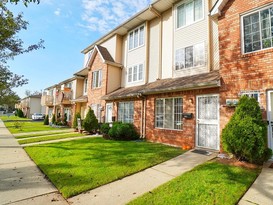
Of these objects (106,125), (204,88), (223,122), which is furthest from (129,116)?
(223,122)

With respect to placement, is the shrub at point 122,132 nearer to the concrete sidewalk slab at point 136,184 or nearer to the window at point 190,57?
the window at point 190,57

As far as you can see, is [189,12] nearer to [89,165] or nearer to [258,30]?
[258,30]

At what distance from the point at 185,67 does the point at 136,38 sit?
253 inches

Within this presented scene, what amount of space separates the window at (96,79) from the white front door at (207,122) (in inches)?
443

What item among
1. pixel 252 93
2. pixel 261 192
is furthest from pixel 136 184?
pixel 252 93

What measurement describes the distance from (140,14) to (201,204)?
13874 mm

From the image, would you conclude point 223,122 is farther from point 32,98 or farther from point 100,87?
point 32,98

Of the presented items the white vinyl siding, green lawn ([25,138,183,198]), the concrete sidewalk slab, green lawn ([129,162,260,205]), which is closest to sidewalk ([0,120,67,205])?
green lawn ([25,138,183,198])

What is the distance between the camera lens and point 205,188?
464cm

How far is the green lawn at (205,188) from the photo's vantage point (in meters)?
4.13

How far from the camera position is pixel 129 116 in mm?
14516

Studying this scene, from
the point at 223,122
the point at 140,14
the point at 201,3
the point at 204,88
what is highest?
the point at 140,14

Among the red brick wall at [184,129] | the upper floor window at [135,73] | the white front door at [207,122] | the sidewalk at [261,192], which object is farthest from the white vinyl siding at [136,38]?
the sidewalk at [261,192]

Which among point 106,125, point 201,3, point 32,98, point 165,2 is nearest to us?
point 201,3
